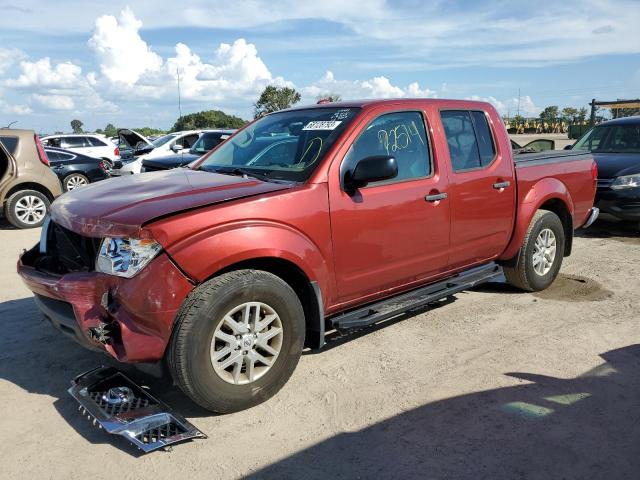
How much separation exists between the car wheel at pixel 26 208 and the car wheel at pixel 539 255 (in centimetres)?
822

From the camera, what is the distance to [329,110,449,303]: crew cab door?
3.74 meters

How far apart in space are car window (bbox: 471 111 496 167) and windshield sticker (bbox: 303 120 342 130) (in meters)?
1.53

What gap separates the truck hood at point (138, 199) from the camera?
3.07 m

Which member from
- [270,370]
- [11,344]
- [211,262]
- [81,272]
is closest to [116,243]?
[81,272]

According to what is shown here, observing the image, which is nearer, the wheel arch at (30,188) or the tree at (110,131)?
the wheel arch at (30,188)

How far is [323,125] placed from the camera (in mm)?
4047

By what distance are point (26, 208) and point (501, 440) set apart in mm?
9501

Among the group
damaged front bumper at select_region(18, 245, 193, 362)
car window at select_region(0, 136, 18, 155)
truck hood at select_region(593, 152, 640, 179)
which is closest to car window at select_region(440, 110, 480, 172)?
damaged front bumper at select_region(18, 245, 193, 362)

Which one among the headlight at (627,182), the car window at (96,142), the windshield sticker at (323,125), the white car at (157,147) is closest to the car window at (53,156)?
the white car at (157,147)

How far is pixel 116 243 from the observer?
120 inches

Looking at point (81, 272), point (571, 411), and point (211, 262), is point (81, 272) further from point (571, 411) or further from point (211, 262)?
point (571, 411)

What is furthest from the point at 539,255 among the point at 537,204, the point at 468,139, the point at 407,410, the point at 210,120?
the point at 210,120

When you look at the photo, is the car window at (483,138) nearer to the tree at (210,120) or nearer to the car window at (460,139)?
the car window at (460,139)

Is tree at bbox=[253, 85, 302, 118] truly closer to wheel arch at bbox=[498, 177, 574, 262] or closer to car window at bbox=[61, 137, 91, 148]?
car window at bbox=[61, 137, 91, 148]
